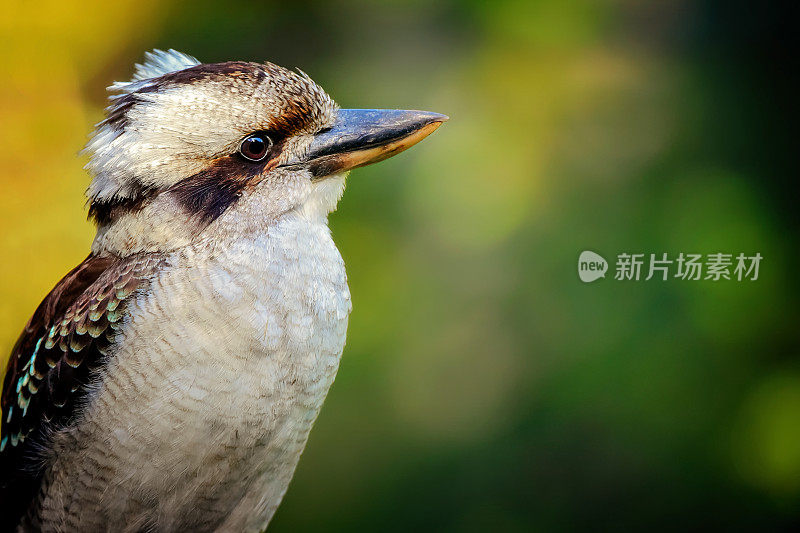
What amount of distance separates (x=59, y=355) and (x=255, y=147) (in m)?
0.45

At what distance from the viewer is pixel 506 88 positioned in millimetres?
2598

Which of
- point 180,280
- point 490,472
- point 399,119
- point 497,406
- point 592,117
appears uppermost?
point 592,117

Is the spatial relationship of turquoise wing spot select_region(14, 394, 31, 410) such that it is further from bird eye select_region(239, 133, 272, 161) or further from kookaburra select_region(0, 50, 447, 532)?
bird eye select_region(239, 133, 272, 161)

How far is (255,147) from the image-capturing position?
46.8 inches

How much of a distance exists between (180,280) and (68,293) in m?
0.27

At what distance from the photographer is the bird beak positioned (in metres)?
1.23

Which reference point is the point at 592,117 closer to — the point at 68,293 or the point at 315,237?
the point at 315,237

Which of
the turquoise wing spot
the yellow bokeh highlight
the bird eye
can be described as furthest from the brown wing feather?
the yellow bokeh highlight

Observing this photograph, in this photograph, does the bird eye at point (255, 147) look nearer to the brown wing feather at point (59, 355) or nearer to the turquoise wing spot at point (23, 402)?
the brown wing feather at point (59, 355)

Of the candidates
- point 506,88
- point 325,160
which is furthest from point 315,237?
point 506,88

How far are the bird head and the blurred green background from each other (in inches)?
43.4

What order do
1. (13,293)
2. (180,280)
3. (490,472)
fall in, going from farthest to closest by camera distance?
(490,472) → (13,293) → (180,280)

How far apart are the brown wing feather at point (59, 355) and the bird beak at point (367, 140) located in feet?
0.96

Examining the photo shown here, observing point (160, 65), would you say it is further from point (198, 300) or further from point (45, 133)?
point (45, 133)
